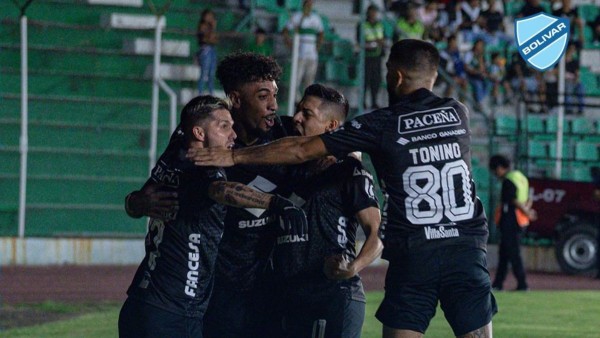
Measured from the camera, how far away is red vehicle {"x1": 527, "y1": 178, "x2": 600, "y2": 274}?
67.5 feet

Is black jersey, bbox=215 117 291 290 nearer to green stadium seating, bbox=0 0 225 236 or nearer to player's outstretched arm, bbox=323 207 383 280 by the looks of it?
player's outstretched arm, bbox=323 207 383 280

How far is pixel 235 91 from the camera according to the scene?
23.5ft

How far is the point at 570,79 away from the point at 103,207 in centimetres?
1004

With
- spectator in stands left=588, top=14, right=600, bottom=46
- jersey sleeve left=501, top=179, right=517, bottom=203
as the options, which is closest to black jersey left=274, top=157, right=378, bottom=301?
jersey sleeve left=501, top=179, right=517, bottom=203

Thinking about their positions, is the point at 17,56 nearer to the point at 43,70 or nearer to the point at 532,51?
the point at 43,70

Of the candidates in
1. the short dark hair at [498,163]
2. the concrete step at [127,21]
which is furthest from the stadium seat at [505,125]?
the concrete step at [127,21]

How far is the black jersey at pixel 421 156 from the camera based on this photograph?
Result: 6426 mm

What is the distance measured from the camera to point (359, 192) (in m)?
6.66

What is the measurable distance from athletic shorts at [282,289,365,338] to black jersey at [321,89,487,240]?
476 mm

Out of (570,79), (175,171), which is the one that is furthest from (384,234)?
(570,79)

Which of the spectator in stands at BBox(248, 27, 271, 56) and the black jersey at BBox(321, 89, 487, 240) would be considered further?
the spectator in stands at BBox(248, 27, 271, 56)

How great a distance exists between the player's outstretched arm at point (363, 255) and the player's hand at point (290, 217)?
1.08 feet

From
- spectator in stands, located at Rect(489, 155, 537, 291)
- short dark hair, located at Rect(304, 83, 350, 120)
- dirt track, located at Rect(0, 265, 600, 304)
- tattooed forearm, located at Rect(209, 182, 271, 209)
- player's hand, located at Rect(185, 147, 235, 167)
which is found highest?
short dark hair, located at Rect(304, 83, 350, 120)

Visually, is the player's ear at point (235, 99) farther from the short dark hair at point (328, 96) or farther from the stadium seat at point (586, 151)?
the stadium seat at point (586, 151)
